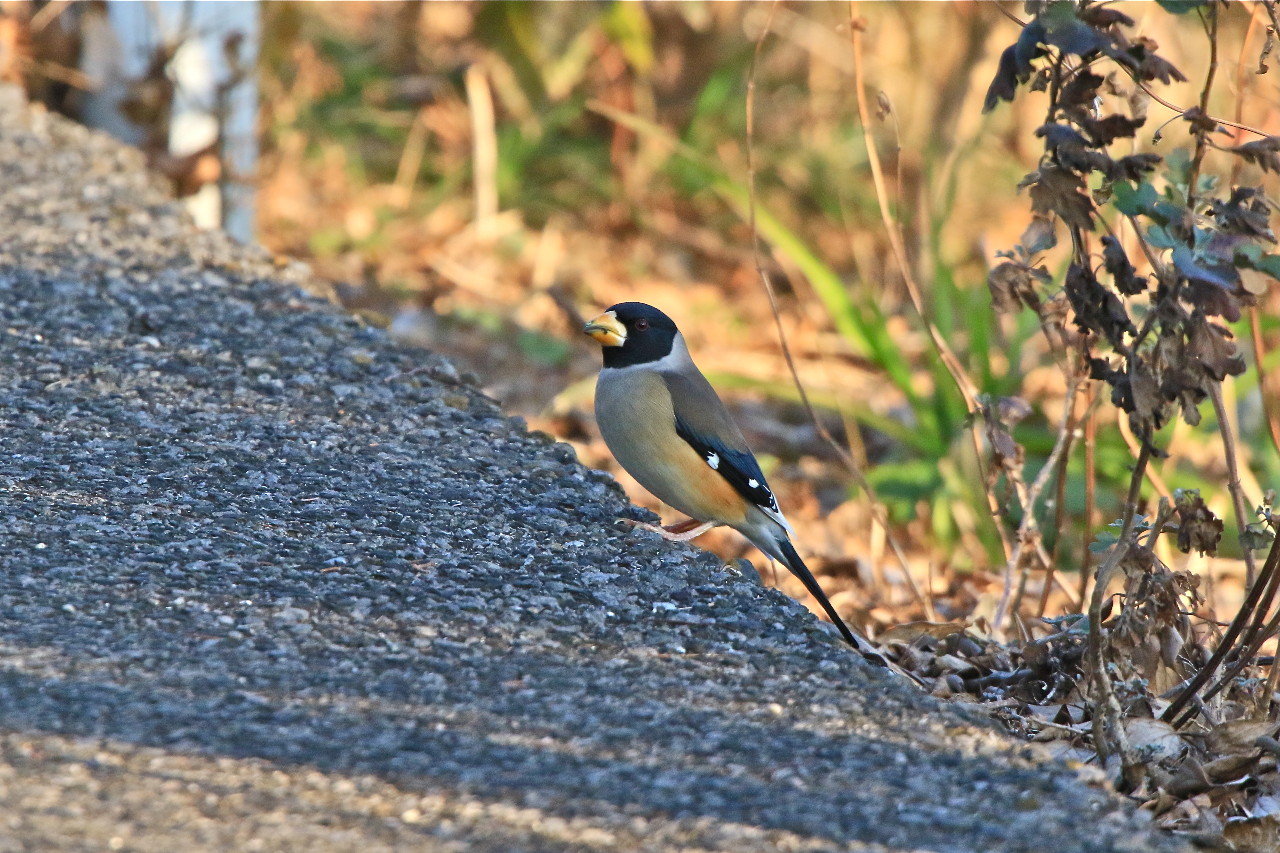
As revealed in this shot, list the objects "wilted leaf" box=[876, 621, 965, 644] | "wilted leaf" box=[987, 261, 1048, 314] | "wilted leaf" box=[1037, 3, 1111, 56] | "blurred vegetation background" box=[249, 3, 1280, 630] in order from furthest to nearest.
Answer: "blurred vegetation background" box=[249, 3, 1280, 630] → "wilted leaf" box=[876, 621, 965, 644] → "wilted leaf" box=[987, 261, 1048, 314] → "wilted leaf" box=[1037, 3, 1111, 56]

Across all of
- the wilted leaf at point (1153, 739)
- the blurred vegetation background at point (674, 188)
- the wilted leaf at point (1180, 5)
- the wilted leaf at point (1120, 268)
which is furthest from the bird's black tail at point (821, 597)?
the blurred vegetation background at point (674, 188)

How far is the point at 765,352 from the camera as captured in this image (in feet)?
27.2

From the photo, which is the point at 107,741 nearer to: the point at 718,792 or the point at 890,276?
the point at 718,792

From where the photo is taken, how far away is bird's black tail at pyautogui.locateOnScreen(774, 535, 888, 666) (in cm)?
348

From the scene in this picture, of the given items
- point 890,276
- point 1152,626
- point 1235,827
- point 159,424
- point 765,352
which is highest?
point 890,276

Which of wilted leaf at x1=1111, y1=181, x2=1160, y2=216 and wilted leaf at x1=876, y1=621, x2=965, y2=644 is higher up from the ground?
wilted leaf at x1=1111, y1=181, x2=1160, y2=216

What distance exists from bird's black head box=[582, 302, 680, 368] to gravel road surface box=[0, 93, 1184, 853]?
55 centimetres

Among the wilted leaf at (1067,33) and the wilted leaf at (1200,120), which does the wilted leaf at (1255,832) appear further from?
the wilted leaf at (1067,33)

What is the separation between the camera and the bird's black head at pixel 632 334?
4.43 m

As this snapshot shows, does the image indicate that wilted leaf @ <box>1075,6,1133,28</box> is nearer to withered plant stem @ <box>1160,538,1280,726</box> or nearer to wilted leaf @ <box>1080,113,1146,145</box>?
wilted leaf @ <box>1080,113,1146,145</box>

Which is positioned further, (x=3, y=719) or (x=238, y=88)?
(x=238, y=88)

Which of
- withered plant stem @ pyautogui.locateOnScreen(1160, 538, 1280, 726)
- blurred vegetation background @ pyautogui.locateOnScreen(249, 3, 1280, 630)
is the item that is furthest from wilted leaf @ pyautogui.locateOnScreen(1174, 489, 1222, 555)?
blurred vegetation background @ pyautogui.locateOnScreen(249, 3, 1280, 630)

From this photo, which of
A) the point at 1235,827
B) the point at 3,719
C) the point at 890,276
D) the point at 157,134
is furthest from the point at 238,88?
the point at 1235,827

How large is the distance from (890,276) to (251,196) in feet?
12.9
